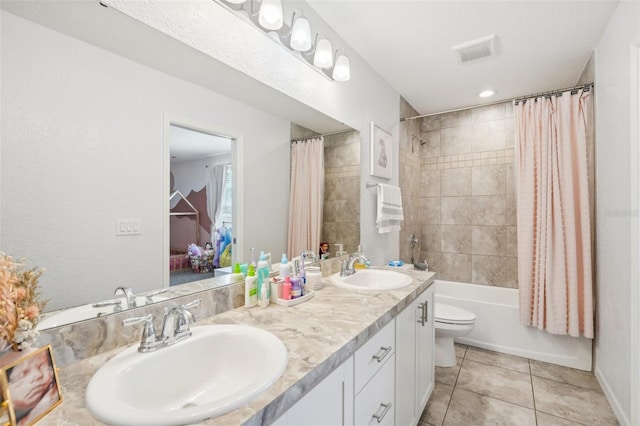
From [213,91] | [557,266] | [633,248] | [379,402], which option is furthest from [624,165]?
[213,91]

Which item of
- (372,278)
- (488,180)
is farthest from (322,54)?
(488,180)

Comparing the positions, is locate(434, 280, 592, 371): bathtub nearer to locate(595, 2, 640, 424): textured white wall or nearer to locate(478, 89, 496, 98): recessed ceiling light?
locate(595, 2, 640, 424): textured white wall

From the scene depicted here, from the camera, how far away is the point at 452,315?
2297mm

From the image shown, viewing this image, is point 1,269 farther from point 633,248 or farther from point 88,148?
point 633,248

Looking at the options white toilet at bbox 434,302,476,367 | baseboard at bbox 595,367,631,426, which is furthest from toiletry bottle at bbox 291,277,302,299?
baseboard at bbox 595,367,631,426

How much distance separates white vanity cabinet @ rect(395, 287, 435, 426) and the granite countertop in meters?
0.10

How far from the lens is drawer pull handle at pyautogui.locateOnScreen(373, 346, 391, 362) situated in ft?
3.55

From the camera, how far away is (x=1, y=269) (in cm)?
53

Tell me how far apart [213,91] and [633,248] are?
207 cm

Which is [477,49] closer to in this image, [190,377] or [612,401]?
[612,401]

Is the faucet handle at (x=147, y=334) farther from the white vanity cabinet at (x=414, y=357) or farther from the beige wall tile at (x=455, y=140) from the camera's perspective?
the beige wall tile at (x=455, y=140)

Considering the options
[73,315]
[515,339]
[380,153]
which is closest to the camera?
[73,315]

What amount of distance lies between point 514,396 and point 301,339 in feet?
6.05

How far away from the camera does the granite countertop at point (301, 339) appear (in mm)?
570
